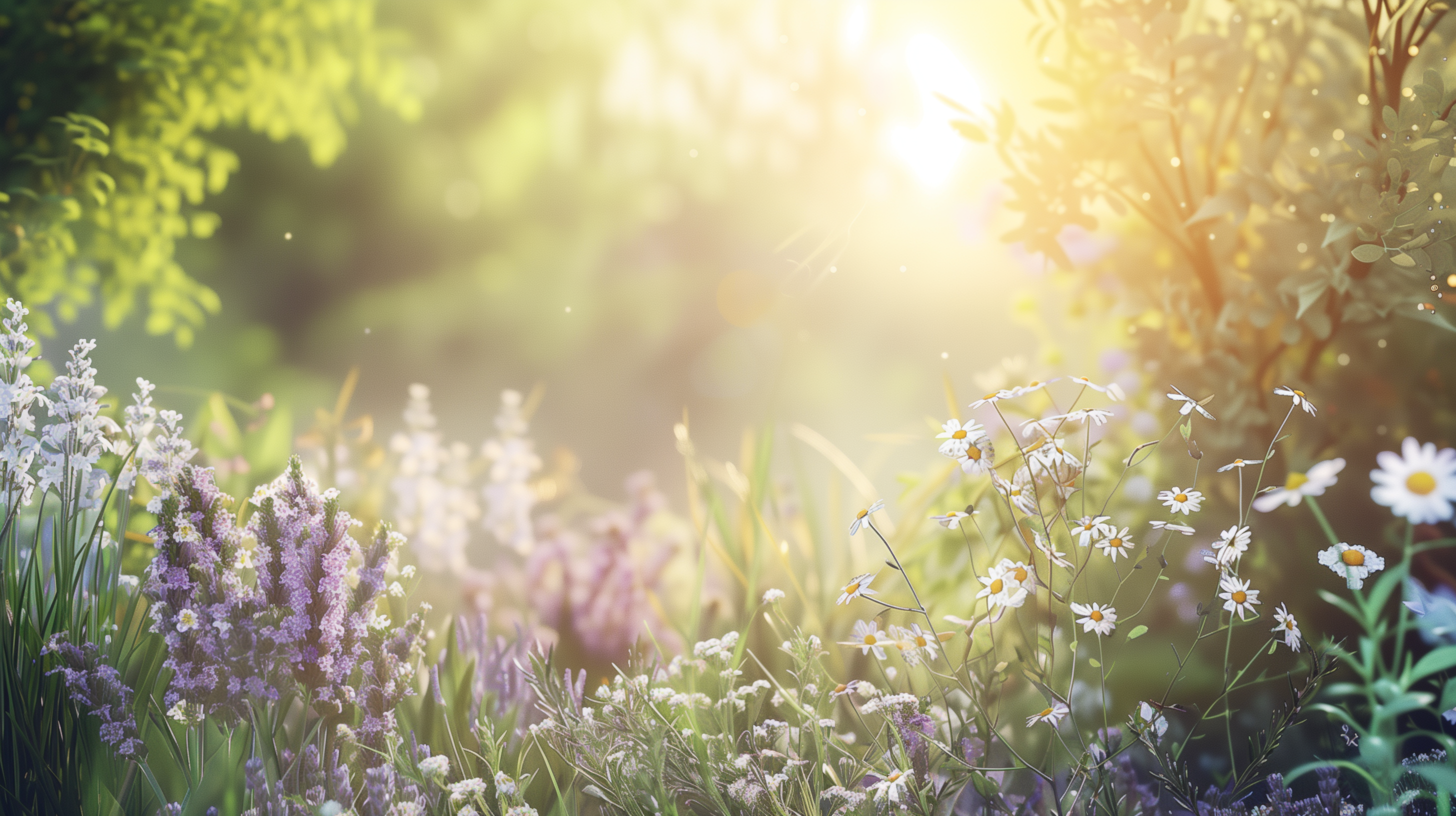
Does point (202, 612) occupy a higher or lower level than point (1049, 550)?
higher

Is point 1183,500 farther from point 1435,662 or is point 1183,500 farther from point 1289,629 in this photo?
point 1435,662

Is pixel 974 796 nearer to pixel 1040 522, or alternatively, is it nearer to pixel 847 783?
pixel 847 783

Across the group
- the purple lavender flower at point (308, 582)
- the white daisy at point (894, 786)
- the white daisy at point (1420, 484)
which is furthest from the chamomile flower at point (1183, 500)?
the purple lavender flower at point (308, 582)

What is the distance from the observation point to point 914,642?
1.83 m

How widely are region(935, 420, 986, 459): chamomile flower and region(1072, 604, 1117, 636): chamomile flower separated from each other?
44cm

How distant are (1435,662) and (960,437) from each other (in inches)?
33.5

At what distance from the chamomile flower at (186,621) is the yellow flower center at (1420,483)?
2.59 metres

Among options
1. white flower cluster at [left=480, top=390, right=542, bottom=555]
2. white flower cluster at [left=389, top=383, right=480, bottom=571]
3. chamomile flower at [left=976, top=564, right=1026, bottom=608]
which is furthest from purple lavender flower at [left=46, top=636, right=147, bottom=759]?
chamomile flower at [left=976, top=564, right=1026, bottom=608]

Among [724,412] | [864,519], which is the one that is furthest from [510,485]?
[864,519]

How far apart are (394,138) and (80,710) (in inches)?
118

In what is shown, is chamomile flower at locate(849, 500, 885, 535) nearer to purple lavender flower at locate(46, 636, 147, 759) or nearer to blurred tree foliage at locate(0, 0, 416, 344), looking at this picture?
purple lavender flower at locate(46, 636, 147, 759)

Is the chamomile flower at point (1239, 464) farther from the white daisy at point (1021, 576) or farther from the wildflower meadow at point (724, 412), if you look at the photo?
the white daisy at point (1021, 576)

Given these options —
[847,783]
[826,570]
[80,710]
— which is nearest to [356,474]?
[80,710]

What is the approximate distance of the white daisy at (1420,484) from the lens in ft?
4.31
